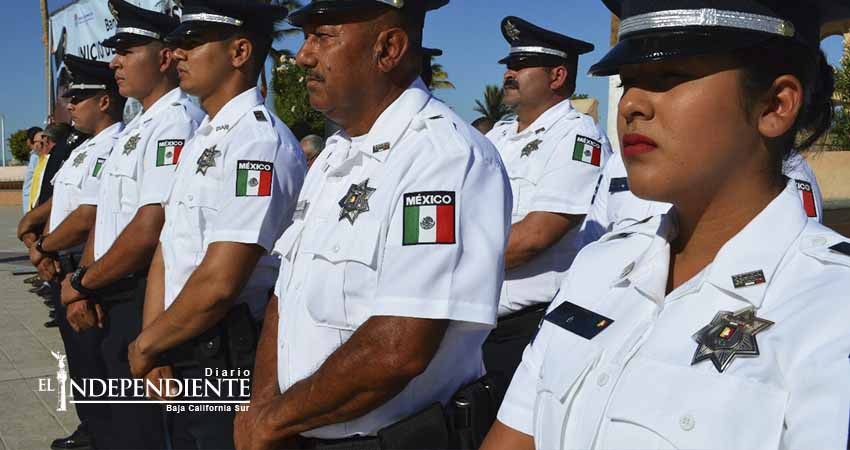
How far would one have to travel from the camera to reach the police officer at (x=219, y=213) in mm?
2932

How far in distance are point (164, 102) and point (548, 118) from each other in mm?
1949

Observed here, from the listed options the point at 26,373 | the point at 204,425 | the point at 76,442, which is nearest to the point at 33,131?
the point at 26,373

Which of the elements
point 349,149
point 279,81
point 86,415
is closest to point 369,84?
point 349,149

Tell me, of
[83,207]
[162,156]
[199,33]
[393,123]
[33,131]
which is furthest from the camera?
[33,131]

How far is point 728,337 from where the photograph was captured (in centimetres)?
122

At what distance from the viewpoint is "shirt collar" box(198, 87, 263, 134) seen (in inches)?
128

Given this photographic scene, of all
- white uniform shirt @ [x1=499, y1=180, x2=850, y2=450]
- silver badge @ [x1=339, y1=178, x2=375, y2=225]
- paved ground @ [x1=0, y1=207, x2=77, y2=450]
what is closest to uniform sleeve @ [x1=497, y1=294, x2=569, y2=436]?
white uniform shirt @ [x1=499, y1=180, x2=850, y2=450]

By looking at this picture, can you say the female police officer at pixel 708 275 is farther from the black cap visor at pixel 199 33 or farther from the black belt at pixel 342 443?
the black cap visor at pixel 199 33

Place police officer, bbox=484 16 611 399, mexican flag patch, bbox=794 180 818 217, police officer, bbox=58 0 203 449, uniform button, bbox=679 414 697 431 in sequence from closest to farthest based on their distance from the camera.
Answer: uniform button, bbox=679 414 697 431 → mexican flag patch, bbox=794 180 818 217 → police officer, bbox=58 0 203 449 → police officer, bbox=484 16 611 399

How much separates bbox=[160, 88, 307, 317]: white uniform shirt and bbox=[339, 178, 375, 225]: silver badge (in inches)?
34.4

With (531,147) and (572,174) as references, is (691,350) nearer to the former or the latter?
(572,174)

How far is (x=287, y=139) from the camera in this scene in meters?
3.23

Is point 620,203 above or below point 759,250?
below

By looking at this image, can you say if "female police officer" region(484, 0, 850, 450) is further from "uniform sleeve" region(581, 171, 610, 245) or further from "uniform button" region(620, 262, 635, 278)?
"uniform sleeve" region(581, 171, 610, 245)
